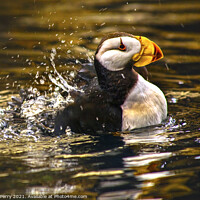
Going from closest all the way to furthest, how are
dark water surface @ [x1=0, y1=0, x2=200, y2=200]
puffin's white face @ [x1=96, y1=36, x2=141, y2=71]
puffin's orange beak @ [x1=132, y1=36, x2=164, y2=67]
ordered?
1. dark water surface @ [x1=0, y1=0, x2=200, y2=200]
2. puffin's white face @ [x1=96, y1=36, x2=141, y2=71]
3. puffin's orange beak @ [x1=132, y1=36, x2=164, y2=67]

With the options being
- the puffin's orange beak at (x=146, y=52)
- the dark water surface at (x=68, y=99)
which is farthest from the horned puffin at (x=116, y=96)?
the dark water surface at (x=68, y=99)

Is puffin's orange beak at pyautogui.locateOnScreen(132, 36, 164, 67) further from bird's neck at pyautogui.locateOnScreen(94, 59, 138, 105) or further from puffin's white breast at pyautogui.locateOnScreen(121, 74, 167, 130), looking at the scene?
puffin's white breast at pyautogui.locateOnScreen(121, 74, 167, 130)

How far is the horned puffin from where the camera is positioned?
18.6ft

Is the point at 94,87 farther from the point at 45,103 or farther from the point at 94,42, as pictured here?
the point at 94,42

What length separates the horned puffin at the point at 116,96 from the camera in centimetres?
566

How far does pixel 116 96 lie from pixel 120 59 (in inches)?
16.9

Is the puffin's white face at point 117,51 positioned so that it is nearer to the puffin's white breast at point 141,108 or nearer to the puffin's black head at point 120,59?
the puffin's black head at point 120,59

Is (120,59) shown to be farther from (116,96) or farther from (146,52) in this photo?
(116,96)

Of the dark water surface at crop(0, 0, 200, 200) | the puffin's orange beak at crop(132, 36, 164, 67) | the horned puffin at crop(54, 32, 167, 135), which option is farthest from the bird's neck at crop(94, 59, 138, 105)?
the dark water surface at crop(0, 0, 200, 200)

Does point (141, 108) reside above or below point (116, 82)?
below

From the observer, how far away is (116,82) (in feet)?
19.0

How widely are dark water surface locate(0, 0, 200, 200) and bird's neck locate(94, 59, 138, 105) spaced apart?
430 mm

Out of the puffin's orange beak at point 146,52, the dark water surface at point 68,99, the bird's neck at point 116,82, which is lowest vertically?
the dark water surface at point 68,99

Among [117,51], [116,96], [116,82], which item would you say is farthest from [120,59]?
[116,96]
